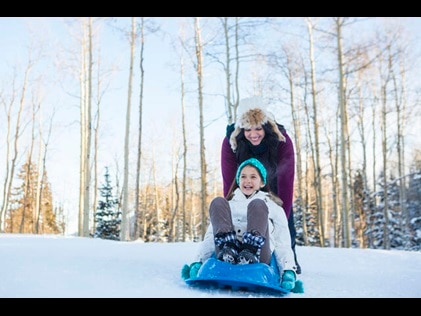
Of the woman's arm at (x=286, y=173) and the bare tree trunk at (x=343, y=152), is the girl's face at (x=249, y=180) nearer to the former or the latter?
the woman's arm at (x=286, y=173)

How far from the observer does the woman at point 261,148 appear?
2.85 metres

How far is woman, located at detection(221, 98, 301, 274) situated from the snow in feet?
1.71

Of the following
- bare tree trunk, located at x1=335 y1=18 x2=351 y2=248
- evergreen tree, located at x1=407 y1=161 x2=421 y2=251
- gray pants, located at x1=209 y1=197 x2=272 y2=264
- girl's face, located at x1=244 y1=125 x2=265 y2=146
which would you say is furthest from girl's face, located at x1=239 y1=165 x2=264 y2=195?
evergreen tree, located at x1=407 y1=161 x2=421 y2=251

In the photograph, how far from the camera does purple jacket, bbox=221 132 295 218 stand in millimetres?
2785

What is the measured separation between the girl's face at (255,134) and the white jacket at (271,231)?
0.50 metres

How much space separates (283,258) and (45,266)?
1.43 meters

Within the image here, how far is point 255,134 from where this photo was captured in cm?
285

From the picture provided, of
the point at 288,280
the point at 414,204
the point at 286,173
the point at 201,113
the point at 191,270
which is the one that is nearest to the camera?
the point at 288,280

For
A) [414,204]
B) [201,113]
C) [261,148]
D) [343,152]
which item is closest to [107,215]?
[201,113]

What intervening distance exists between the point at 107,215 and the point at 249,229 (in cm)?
2198

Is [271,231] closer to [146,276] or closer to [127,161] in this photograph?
[146,276]
